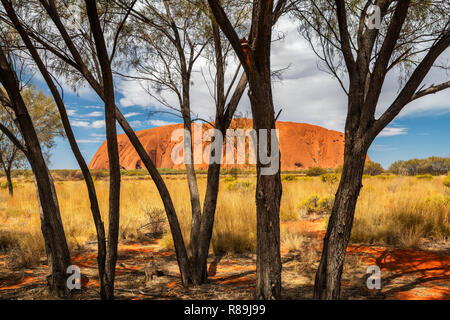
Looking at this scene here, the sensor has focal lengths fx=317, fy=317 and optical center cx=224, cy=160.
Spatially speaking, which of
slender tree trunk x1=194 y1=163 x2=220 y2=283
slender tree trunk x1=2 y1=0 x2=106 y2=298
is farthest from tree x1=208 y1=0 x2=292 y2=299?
slender tree trunk x1=2 y1=0 x2=106 y2=298

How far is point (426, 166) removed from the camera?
3212 cm

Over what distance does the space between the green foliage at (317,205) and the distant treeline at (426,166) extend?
2270cm

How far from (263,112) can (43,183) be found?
8.29 ft

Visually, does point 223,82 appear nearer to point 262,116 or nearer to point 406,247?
point 262,116

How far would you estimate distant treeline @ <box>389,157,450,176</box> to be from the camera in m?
30.2

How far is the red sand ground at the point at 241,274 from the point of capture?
3850mm

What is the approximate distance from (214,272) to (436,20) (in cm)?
507

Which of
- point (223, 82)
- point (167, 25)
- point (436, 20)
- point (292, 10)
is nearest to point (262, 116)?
point (223, 82)

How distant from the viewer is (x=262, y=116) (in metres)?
2.81

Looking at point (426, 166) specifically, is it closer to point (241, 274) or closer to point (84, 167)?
point (241, 274)

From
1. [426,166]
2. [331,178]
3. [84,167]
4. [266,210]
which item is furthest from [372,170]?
[84,167]

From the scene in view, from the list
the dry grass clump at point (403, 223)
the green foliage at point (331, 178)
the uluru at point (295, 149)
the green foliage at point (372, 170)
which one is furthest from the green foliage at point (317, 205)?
the uluru at point (295, 149)
